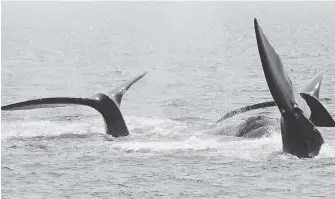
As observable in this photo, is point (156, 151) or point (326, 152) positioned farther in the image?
point (156, 151)

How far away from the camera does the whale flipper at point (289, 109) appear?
1712cm

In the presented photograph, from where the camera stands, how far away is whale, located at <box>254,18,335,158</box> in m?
17.1

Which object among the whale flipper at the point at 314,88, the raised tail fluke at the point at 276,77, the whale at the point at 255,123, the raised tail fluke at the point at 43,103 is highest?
the raised tail fluke at the point at 276,77

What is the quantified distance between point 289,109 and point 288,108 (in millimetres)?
43

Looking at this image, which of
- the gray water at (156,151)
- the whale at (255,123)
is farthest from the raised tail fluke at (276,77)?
the whale at (255,123)

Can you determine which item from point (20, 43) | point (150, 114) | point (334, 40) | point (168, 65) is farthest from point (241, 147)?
point (334, 40)

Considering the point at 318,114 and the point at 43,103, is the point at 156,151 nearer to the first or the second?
the point at 43,103

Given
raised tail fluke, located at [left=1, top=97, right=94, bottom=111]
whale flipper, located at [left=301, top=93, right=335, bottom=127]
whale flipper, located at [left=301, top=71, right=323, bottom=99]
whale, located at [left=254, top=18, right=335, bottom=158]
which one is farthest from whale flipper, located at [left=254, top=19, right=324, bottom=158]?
raised tail fluke, located at [left=1, top=97, right=94, bottom=111]

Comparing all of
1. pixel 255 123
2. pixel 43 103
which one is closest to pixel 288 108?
pixel 255 123

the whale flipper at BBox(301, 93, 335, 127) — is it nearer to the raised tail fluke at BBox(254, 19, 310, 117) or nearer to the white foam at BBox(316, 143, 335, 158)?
the white foam at BBox(316, 143, 335, 158)

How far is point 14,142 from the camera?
72.3 ft

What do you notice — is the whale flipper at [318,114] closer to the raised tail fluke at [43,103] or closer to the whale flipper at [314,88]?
the whale flipper at [314,88]

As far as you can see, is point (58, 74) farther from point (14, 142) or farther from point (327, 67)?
point (14, 142)

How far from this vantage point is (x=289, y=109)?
1808cm
